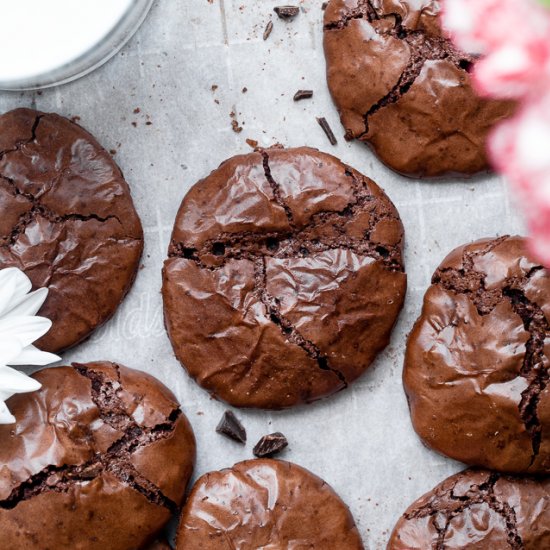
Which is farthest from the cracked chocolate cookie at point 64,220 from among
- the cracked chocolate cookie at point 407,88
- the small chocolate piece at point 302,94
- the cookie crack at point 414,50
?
the cookie crack at point 414,50

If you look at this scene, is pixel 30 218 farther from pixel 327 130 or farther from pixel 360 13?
pixel 360 13

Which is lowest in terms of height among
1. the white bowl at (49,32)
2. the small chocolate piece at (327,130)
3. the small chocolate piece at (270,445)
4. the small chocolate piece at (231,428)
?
the small chocolate piece at (270,445)

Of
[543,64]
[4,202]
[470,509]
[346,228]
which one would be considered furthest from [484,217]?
[543,64]

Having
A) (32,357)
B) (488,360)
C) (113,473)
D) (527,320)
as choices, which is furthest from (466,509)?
(32,357)

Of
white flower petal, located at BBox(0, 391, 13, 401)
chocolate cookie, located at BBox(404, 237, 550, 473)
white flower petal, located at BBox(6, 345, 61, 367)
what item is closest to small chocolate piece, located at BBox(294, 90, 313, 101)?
chocolate cookie, located at BBox(404, 237, 550, 473)

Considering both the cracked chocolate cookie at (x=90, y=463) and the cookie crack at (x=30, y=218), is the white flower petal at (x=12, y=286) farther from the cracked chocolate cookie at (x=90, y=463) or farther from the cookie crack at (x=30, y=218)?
the cracked chocolate cookie at (x=90, y=463)

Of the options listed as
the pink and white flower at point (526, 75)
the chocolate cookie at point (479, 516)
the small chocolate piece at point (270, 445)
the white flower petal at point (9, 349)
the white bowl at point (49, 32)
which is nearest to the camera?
the pink and white flower at point (526, 75)

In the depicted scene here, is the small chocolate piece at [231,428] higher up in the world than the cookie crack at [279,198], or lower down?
lower down
